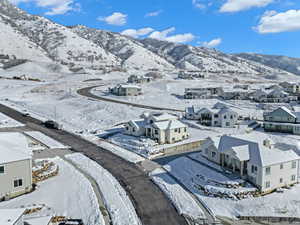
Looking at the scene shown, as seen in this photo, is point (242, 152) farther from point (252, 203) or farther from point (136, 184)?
point (136, 184)

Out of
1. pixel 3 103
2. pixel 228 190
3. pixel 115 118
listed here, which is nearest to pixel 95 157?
pixel 228 190

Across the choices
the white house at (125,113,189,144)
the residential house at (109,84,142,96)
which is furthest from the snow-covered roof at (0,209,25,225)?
the residential house at (109,84,142,96)

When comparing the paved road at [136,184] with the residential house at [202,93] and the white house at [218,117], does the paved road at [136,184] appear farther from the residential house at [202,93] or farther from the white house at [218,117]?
the residential house at [202,93]

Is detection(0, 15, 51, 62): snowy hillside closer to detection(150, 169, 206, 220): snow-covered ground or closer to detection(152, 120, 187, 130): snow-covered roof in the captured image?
detection(152, 120, 187, 130): snow-covered roof

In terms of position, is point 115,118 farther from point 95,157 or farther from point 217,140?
point 217,140

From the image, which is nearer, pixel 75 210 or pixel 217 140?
pixel 75 210

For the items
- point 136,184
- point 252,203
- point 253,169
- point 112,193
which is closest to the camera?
point 252,203

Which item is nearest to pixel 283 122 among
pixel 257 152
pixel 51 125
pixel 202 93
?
pixel 257 152
